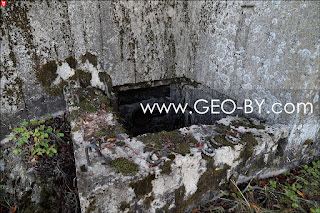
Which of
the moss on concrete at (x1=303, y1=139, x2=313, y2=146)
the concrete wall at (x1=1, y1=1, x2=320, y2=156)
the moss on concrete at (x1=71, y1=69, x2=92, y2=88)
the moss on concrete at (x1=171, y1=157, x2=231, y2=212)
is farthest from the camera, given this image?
the moss on concrete at (x1=71, y1=69, x2=92, y2=88)

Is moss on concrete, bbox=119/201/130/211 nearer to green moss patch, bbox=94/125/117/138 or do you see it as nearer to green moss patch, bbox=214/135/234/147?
green moss patch, bbox=94/125/117/138

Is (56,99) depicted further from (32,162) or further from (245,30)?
(245,30)

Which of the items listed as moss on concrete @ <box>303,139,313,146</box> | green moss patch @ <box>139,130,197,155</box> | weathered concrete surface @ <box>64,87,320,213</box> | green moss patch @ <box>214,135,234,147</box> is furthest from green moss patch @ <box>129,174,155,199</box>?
moss on concrete @ <box>303,139,313,146</box>

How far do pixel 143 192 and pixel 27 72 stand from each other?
8.53 feet

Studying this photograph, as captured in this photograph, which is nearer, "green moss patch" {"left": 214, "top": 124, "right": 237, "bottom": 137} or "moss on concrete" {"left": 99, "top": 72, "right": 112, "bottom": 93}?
"green moss patch" {"left": 214, "top": 124, "right": 237, "bottom": 137}

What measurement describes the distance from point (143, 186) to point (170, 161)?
12.8 inches

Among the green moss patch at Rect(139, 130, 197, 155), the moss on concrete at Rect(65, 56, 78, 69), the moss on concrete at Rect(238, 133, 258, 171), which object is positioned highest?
the moss on concrete at Rect(65, 56, 78, 69)

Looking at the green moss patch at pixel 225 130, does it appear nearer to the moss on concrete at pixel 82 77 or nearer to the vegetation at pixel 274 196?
the vegetation at pixel 274 196

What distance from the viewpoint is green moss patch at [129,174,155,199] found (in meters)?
1.65

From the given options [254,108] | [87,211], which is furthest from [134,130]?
[87,211]

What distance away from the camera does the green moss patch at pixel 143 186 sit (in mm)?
1647

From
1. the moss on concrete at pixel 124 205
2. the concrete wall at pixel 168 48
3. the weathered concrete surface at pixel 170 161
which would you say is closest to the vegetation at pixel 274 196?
the weathered concrete surface at pixel 170 161

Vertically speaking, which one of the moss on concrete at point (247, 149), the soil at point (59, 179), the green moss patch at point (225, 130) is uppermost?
the green moss patch at point (225, 130)

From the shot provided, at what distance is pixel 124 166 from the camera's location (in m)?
1.69
